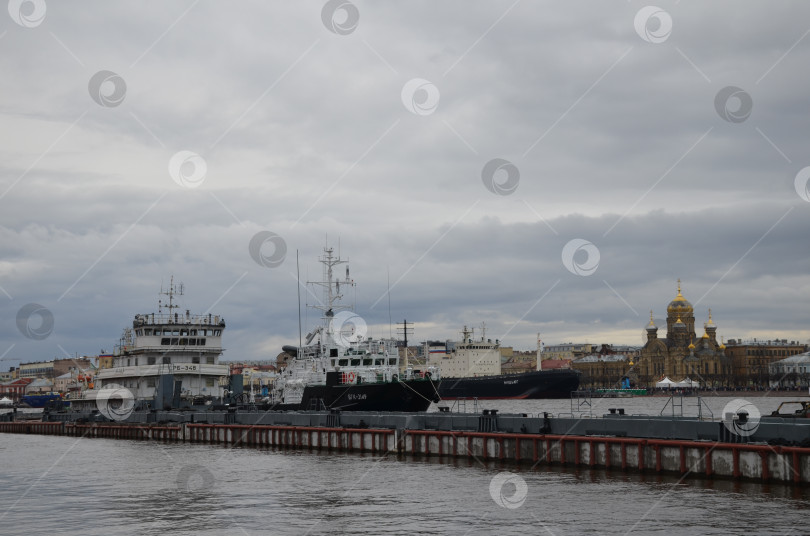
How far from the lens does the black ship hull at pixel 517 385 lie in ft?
589

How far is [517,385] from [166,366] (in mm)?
111780

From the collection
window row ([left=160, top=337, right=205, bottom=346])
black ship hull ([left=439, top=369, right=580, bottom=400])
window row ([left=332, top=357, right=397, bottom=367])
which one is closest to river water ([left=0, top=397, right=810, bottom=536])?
window row ([left=332, top=357, right=397, bottom=367])

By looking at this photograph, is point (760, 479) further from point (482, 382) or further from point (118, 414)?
point (482, 382)

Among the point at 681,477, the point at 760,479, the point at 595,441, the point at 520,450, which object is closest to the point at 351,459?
the point at 520,450

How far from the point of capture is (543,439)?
137 ft

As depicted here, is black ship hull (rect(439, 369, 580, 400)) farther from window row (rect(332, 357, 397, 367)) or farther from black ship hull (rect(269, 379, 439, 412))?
black ship hull (rect(269, 379, 439, 412))

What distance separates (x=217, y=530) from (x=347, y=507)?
539 cm

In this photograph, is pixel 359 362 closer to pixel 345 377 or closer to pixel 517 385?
pixel 345 377

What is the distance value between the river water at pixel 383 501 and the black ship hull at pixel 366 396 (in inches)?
907

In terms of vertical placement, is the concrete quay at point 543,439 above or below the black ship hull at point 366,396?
below

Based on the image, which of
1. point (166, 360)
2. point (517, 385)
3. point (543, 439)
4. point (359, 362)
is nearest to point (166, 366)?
point (166, 360)

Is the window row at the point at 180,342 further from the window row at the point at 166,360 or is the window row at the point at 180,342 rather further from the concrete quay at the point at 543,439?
the concrete quay at the point at 543,439

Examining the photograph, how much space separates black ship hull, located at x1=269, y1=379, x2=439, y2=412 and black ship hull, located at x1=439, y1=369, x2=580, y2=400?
10658 cm

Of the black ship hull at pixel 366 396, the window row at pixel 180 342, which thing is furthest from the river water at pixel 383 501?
the window row at pixel 180 342
